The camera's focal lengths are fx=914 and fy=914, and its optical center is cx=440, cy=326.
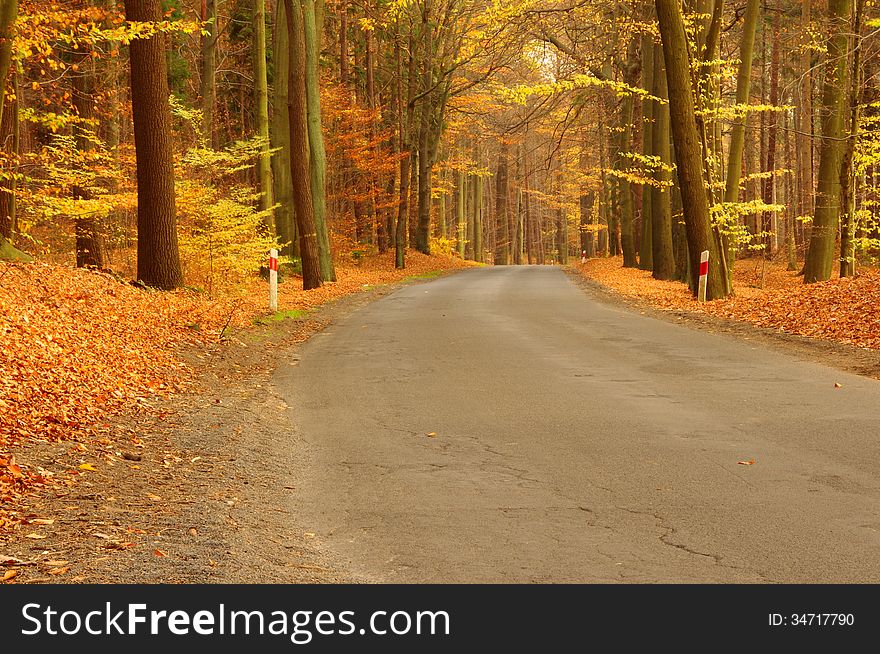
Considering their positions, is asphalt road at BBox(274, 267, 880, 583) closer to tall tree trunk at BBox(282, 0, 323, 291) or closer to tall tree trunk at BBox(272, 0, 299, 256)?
tall tree trunk at BBox(282, 0, 323, 291)

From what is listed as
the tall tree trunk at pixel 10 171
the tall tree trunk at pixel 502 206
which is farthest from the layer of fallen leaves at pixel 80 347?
the tall tree trunk at pixel 502 206

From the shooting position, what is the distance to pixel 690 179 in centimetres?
2286

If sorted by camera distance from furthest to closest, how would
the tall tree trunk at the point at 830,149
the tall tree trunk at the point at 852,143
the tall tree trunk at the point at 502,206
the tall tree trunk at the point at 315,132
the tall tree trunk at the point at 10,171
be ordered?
the tall tree trunk at the point at 502,206 → the tall tree trunk at the point at 315,132 → the tall tree trunk at the point at 830,149 → the tall tree trunk at the point at 852,143 → the tall tree trunk at the point at 10,171

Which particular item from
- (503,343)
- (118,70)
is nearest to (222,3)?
(118,70)

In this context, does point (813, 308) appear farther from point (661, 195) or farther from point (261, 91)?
point (261, 91)

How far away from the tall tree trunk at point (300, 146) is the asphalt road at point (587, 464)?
13.0 meters

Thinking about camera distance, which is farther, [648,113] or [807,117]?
[807,117]

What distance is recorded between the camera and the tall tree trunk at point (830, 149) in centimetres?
2450

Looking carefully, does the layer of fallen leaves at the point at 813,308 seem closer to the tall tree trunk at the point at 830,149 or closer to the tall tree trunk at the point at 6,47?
the tall tree trunk at the point at 830,149

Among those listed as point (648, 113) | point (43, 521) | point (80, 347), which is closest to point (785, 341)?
point (80, 347)

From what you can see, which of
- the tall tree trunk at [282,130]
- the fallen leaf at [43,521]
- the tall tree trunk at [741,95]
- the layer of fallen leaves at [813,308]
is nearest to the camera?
the fallen leaf at [43,521]

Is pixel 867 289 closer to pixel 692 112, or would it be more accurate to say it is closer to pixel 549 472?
pixel 692 112

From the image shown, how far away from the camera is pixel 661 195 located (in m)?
32.0

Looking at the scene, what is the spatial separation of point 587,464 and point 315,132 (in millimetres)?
23462
